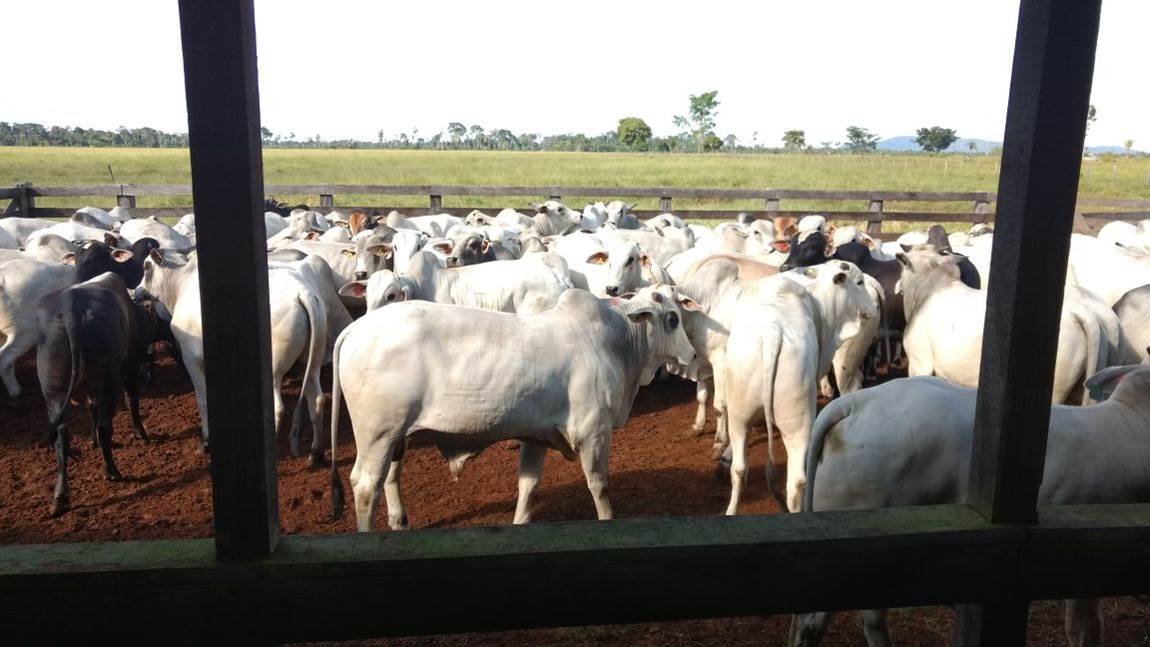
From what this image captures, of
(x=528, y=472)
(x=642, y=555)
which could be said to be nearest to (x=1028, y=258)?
(x=642, y=555)

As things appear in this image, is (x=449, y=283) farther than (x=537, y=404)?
Yes

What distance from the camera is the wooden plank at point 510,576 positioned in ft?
5.57

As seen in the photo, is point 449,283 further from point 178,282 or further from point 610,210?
point 610,210

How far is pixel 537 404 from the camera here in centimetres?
603

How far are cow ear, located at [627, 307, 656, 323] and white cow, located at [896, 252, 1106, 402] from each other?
2766 mm

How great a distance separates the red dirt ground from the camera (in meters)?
5.17

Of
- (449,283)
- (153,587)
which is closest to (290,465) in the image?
(449,283)

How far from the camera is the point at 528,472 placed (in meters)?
6.75

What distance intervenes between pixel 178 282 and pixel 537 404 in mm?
5796

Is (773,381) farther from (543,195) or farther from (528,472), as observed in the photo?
(543,195)

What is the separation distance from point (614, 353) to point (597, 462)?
0.84m

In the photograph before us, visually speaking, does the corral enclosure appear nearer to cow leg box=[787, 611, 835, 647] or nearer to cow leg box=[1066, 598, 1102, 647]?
cow leg box=[787, 611, 835, 647]

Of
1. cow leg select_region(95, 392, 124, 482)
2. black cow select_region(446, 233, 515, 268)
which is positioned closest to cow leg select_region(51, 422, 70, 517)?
cow leg select_region(95, 392, 124, 482)

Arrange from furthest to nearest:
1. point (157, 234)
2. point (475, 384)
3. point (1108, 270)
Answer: point (157, 234) → point (1108, 270) → point (475, 384)
